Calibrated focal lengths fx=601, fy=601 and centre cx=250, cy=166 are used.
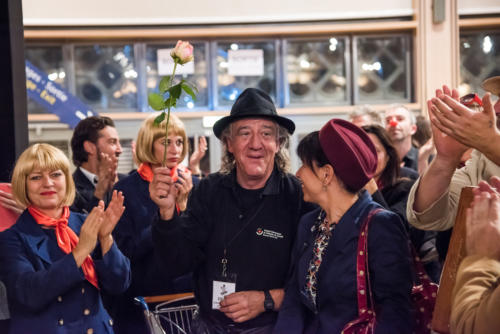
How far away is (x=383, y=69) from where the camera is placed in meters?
7.43

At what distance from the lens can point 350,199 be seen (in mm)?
2211

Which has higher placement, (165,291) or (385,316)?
(385,316)

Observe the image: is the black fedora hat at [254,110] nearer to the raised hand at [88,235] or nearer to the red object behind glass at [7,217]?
the raised hand at [88,235]

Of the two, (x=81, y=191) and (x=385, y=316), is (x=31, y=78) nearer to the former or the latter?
(x=81, y=191)

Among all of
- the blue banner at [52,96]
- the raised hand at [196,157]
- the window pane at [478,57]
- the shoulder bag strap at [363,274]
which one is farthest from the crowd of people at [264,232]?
the window pane at [478,57]

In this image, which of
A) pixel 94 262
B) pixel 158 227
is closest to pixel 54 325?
pixel 94 262

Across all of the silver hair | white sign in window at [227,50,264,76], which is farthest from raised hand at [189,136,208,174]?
white sign in window at [227,50,264,76]

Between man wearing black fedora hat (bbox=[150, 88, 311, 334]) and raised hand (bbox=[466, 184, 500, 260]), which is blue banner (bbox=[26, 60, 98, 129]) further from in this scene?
raised hand (bbox=[466, 184, 500, 260])

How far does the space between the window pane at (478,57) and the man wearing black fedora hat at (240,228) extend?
5400 millimetres

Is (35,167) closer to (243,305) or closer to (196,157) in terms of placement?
(243,305)

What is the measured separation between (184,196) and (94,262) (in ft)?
2.01

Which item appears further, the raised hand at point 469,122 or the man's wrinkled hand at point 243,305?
the man's wrinkled hand at point 243,305

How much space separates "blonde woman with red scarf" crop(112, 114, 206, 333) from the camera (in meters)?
3.08

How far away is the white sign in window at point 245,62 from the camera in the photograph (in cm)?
723
